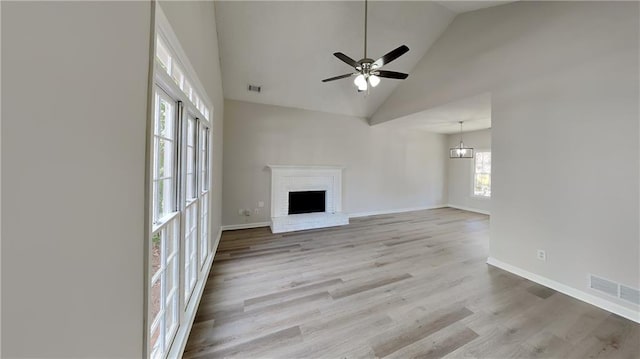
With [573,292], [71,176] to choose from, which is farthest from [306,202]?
[71,176]

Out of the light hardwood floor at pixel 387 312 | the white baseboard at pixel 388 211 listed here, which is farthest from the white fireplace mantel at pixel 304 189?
the light hardwood floor at pixel 387 312

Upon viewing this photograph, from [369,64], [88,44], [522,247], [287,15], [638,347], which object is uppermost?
[287,15]

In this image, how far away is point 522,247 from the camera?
2801mm

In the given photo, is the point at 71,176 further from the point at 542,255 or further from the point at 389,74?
the point at 542,255

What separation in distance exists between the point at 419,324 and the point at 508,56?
3.56 metres

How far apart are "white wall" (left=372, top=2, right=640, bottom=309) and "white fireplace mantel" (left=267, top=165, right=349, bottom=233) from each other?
315 cm

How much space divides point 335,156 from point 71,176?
5246mm

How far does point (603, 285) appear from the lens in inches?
86.0

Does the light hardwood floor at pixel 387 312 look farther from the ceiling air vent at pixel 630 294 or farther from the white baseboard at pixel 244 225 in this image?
the white baseboard at pixel 244 225

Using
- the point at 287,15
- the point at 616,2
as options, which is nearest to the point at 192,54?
the point at 287,15

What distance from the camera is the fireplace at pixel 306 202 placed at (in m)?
5.23

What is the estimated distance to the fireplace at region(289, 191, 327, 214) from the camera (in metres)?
5.23

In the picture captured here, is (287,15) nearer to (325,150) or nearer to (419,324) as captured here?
(325,150)

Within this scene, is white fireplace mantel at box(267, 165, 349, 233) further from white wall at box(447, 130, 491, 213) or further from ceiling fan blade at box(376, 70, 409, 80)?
white wall at box(447, 130, 491, 213)
